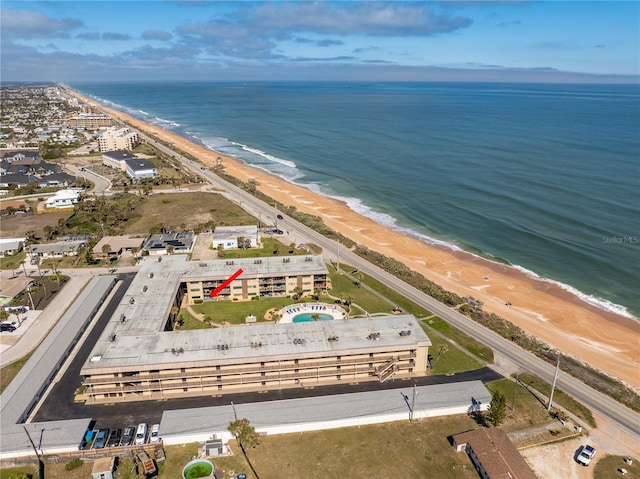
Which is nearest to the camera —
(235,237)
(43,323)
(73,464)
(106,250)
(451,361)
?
(73,464)

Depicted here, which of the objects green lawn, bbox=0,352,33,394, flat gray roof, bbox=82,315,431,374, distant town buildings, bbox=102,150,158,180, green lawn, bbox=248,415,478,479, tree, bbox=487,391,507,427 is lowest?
green lawn, bbox=248,415,478,479

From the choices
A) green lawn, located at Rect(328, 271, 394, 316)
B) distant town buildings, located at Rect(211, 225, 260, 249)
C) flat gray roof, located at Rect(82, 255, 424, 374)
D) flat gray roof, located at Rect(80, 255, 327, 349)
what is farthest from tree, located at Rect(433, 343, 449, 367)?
distant town buildings, located at Rect(211, 225, 260, 249)

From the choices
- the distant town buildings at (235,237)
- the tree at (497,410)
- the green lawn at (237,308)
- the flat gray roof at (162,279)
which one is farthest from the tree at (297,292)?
the tree at (497,410)

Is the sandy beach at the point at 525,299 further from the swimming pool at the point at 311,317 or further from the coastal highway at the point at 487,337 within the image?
the swimming pool at the point at 311,317

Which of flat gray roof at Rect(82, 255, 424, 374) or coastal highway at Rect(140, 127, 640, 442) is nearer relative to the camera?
coastal highway at Rect(140, 127, 640, 442)

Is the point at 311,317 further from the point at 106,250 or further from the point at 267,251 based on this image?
the point at 106,250

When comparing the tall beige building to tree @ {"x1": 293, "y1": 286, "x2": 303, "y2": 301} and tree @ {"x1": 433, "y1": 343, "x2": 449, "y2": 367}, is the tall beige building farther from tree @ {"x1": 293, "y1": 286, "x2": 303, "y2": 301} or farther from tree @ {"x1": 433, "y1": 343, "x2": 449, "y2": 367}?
tree @ {"x1": 293, "y1": 286, "x2": 303, "y2": 301}

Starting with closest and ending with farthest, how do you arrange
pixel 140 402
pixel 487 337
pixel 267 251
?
pixel 140 402
pixel 487 337
pixel 267 251

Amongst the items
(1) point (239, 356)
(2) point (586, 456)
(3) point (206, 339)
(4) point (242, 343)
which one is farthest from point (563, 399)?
(3) point (206, 339)
